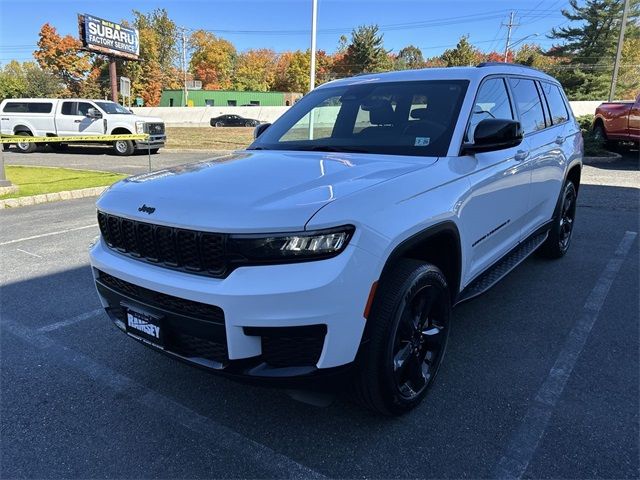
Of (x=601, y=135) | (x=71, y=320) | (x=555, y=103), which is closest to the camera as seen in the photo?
(x=71, y=320)

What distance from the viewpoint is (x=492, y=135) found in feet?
9.92

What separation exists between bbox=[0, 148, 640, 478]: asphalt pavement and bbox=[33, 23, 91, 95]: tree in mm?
75576

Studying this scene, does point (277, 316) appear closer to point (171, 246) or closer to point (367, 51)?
A: point (171, 246)

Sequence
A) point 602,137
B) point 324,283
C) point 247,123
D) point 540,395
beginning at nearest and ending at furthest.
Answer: point 324,283 → point 540,395 → point 602,137 → point 247,123

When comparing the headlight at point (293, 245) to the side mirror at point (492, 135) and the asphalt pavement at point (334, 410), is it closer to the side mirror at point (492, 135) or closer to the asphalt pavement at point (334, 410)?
the asphalt pavement at point (334, 410)

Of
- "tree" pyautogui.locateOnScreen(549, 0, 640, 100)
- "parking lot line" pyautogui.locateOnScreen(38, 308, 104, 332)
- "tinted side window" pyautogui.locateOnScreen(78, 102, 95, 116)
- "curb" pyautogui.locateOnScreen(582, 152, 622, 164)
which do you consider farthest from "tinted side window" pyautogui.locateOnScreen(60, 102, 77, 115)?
"tree" pyautogui.locateOnScreen(549, 0, 640, 100)

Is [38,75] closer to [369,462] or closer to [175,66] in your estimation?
[175,66]

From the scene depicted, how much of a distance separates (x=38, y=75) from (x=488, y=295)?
7772cm

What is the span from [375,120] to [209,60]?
9617 centimetres

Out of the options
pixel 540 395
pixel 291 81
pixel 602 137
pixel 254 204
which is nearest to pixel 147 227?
pixel 254 204

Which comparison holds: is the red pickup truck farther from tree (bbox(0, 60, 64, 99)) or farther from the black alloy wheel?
tree (bbox(0, 60, 64, 99))

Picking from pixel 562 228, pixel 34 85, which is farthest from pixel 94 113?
pixel 34 85

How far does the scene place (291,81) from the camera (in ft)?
300

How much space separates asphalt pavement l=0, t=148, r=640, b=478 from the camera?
2.38 metres
